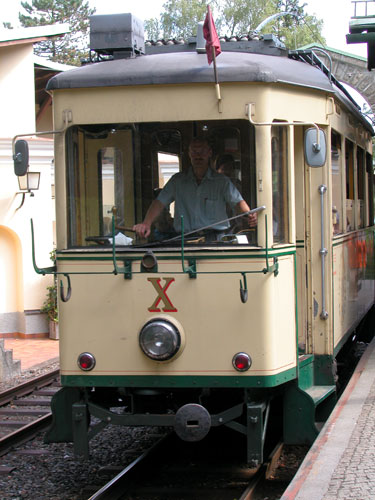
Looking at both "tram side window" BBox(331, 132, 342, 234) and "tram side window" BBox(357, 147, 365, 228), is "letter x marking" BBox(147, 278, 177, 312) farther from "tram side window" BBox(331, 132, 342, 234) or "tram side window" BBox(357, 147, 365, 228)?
"tram side window" BBox(357, 147, 365, 228)

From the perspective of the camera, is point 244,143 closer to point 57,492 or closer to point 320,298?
point 320,298

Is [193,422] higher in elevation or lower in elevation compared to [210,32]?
lower

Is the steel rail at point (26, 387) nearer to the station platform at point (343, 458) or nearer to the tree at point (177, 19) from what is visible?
the station platform at point (343, 458)

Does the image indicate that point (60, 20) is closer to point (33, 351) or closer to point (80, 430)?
point (33, 351)

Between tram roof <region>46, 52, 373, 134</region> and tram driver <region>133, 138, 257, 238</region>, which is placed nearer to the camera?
tram roof <region>46, 52, 373, 134</region>

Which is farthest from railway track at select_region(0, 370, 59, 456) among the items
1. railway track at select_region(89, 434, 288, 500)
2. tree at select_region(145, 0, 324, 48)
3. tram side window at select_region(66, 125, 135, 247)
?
tree at select_region(145, 0, 324, 48)

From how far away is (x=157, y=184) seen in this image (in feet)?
19.4

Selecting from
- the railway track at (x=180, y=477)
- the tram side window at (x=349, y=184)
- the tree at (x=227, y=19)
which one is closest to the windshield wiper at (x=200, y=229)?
the railway track at (x=180, y=477)

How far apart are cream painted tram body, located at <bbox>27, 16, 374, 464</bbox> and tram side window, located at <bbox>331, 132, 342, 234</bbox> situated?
1032 mm

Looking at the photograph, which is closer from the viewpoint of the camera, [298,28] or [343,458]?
[343,458]

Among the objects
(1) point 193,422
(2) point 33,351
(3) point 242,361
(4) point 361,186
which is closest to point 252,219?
(3) point 242,361

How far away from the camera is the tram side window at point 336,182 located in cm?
710

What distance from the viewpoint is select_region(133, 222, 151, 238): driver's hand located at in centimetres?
577

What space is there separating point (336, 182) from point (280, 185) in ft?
5.46
